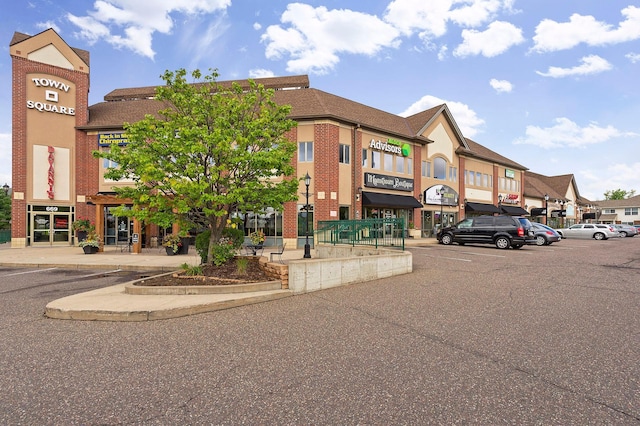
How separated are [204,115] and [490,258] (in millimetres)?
12235

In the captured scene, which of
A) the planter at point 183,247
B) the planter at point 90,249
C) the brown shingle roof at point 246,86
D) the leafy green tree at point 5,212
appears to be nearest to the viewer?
the planter at point 183,247

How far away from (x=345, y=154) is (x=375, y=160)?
288cm

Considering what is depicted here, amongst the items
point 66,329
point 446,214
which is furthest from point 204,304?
point 446,214

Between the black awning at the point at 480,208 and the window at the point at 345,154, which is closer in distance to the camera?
the window at the point at 345,154

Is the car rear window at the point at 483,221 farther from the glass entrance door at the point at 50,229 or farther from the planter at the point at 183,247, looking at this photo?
the glass entrance door at the point at 50,229

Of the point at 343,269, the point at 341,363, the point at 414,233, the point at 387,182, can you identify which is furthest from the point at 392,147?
the point at 341,363

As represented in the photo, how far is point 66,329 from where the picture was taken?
5.42 meters

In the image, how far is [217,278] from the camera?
8125 mm

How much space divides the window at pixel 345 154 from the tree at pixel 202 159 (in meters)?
13.3

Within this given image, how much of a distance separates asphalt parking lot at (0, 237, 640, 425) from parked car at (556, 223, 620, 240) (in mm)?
28904

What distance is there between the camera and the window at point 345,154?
23.0 metres

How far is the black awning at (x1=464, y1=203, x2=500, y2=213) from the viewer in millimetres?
32031

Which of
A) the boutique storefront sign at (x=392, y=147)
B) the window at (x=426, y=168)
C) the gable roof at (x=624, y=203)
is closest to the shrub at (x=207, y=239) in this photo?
the boutique storefront sign at (x=392, y=147)

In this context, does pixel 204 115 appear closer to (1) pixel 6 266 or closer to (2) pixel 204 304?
(2) pixel 204 304
